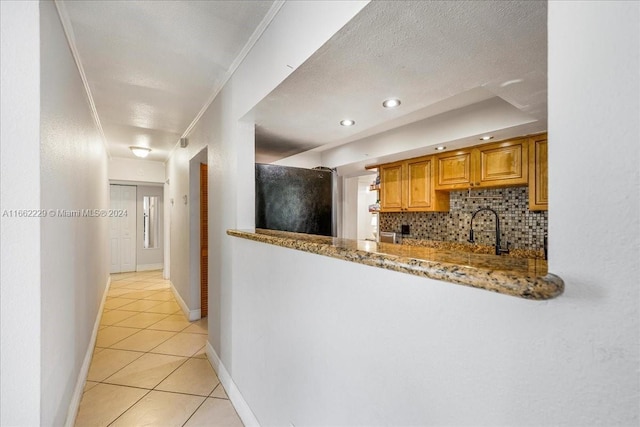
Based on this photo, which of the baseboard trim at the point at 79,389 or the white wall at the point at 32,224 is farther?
the baseboard trim at the point at 79,389

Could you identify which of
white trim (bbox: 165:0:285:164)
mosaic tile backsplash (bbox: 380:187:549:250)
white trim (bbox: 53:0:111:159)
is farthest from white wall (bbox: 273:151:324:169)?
white trim (bbox: 53:0:111:159)

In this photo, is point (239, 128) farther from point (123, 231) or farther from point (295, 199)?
point (123, 231)

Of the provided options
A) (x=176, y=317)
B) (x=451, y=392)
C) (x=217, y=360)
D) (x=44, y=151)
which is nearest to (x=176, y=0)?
(x=44, y=151)

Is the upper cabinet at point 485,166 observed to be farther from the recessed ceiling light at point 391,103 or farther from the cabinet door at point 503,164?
the recessed ceiling light at point 391,103

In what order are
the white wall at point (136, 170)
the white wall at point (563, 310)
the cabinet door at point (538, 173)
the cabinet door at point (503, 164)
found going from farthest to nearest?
the white wall at point (136, 170), the cabinet door at point (503, 164), the cabinet door at point (538, 173), the white wall at point (563, 310)

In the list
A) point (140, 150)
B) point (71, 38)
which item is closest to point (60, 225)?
point (71, 38)

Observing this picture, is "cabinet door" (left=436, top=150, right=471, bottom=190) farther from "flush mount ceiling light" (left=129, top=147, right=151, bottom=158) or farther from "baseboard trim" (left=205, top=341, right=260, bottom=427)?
"flush mount ceiling light" (left=129, top=147, right=151, bottom=158)

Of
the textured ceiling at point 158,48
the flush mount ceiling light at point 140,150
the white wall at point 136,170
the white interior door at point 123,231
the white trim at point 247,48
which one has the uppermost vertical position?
the textured ceiling at point 158,48

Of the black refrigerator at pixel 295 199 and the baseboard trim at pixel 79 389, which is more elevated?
the black refrigerator at pixel 295 199

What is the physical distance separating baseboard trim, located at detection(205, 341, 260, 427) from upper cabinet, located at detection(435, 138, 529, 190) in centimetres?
316

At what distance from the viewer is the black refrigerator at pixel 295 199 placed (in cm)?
243

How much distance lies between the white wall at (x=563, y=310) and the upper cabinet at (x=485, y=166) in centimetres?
295

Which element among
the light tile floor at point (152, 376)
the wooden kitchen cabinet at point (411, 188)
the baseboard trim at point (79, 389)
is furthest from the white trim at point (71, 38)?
the wooden kitchen cabinet at point (411, 188)

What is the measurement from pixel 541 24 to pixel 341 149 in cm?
370
